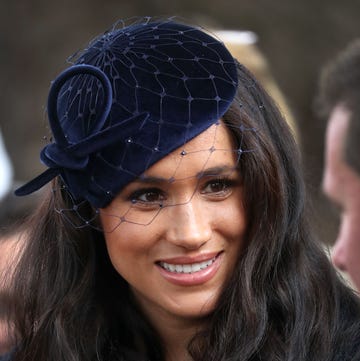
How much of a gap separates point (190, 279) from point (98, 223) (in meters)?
0.39

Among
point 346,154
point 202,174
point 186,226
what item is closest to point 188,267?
point 186,226

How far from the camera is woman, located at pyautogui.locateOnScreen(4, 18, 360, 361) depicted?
8.05 feet

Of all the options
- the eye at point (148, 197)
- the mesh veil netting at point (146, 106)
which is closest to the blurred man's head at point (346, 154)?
the mesh veil netting at point (146, 106)

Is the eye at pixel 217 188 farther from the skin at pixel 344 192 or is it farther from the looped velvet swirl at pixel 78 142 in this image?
the skin at pixel 344 192

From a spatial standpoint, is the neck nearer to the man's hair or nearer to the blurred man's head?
the blurred man's head

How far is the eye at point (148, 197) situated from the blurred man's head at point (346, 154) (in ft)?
1.79

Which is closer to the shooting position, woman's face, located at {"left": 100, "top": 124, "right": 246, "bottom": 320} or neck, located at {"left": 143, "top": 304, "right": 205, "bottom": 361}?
woman's face, located at {"left": 100, "top": 124, "right": 246, "bottom": 320}

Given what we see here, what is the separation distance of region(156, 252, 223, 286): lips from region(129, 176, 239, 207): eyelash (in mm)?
166

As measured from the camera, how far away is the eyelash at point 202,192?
8.20 feet

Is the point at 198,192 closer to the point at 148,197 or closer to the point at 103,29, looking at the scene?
the point at 148,197

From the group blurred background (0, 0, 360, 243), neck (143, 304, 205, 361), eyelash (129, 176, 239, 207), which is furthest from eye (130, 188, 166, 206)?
blurred background (0, 0, 360, 243)

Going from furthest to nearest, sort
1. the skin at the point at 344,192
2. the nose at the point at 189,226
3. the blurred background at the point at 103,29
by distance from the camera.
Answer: the blurred background at the point at 103,29, the skin at the point at 344,192, the nose at the point at 189,226

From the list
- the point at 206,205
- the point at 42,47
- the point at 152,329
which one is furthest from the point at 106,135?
the point at 42,47

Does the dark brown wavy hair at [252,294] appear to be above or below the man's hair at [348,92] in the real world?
below
